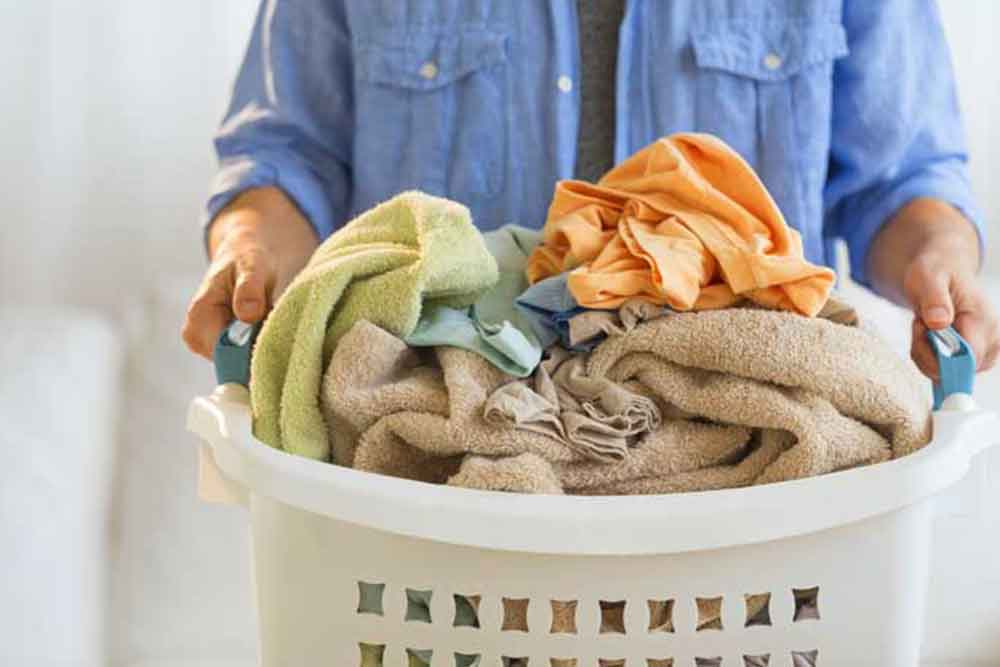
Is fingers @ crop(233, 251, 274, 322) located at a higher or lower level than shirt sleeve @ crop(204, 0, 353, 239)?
lower

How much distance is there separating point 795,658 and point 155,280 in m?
0.97

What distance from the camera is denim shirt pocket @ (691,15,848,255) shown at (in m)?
0.95

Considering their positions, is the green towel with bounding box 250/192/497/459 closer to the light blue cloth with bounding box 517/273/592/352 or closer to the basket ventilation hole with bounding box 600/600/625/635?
the light blue cloth with bounding box 517/273/592/352

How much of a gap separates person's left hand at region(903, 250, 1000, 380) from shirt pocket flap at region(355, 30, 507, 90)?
35 centimetres

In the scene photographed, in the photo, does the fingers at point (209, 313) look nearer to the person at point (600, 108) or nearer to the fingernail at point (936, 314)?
the person at point (600, 108)

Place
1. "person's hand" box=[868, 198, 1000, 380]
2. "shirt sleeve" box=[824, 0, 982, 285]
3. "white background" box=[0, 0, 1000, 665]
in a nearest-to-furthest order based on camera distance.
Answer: "person's hand" box=[868, 198, 1000, 380]
"shirt sleeve" box=[824, 0, 982, 285]
"white background" box=[0, 0, 1000, 665]

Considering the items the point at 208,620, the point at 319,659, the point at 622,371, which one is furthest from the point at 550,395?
the point at 208,620

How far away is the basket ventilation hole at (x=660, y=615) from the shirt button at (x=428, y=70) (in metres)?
0.52

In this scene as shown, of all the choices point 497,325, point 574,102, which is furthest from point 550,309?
point 574,102

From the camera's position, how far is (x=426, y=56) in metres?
0.99

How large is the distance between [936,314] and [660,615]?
251 mm

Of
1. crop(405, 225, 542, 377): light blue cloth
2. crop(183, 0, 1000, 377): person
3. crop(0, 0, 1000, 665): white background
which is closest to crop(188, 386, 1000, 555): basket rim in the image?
crop(405, 225, 542, 377): light blue cloth

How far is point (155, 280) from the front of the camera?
141 cm

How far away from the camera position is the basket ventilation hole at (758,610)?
577 millimetres
